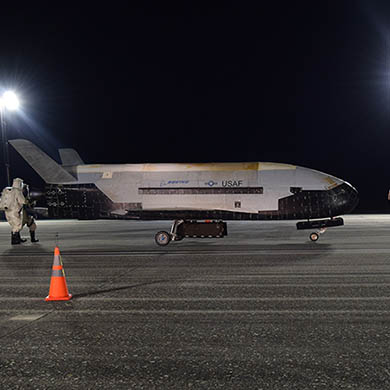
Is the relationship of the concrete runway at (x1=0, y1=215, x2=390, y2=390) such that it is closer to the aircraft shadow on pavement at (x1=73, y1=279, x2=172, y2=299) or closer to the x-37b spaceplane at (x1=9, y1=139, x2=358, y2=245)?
the aircraft shadow on pavement at (x1=73, y1=279, x2=172, y2=299)

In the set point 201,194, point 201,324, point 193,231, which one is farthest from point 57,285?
point 201,194

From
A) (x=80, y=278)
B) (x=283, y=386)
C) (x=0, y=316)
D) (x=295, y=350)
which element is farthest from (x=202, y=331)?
(x=80, y=278)

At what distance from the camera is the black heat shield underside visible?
15.1 metres

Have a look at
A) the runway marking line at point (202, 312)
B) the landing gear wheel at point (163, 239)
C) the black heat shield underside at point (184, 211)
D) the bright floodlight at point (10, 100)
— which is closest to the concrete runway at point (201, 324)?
the runway marking line at point (202, 312)

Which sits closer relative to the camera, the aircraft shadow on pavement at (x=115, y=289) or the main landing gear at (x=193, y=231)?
the aircraft shadow on pavement at (x=115, y=289)

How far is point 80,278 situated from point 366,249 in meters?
8.72

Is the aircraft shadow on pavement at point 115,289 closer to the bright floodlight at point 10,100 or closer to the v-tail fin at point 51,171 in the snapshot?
the v-tail fin at point 51,171

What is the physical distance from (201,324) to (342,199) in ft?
34.6

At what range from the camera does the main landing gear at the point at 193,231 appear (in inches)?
585

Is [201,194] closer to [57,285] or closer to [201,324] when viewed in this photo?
[57,285]

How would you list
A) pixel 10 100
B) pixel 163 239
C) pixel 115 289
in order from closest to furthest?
pixel 115 289 < pixel 163 239 < pixel 10 100

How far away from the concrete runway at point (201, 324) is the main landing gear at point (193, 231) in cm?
289

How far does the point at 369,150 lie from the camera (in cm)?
6931

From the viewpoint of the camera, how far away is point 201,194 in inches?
606
